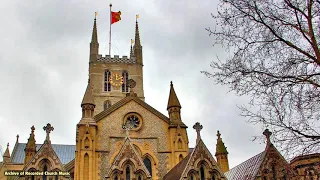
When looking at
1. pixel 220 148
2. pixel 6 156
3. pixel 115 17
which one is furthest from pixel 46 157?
pixel 115 17

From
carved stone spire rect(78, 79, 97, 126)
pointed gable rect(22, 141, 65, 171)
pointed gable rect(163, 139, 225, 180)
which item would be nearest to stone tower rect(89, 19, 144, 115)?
carved stone spire rect(78, 79, 97, 126)

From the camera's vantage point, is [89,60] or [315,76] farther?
[89,60]

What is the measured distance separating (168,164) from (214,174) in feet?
20.5

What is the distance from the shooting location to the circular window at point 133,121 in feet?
109

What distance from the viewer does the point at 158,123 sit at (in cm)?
3388

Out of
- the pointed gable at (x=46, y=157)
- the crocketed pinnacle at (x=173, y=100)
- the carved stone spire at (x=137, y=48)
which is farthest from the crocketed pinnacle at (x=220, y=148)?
the carved stone spire at (x=137, y=48)

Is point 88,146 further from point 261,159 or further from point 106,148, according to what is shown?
point 261,159

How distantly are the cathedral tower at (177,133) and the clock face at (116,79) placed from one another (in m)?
36.2

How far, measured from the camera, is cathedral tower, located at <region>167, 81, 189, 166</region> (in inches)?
1273

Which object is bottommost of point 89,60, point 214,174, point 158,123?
point 214,174

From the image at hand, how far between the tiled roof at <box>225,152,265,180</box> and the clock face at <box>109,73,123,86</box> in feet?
140

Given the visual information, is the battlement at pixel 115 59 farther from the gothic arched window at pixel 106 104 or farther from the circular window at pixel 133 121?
the circular window at pixel 133 121

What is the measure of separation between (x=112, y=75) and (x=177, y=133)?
40.3 m

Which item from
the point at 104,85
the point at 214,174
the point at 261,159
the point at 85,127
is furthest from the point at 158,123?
the point at 104,85
